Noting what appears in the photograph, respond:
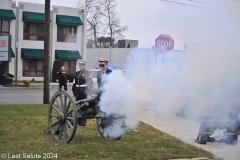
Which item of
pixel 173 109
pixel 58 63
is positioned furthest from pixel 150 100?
pixel 58 63

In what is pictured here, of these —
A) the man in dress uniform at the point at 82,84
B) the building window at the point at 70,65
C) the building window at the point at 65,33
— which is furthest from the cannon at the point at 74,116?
the building window at the point at 65,33

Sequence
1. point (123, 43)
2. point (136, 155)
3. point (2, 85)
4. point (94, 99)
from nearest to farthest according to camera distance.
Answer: point (136, 155) < point (94, 99) < point (123, 43) < point (2, 85)

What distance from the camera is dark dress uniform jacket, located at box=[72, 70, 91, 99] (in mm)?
9766

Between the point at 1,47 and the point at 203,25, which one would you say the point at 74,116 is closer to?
the point at 203,25

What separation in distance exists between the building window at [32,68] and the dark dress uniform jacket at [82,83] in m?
30.3

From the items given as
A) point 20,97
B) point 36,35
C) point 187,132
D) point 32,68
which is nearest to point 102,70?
point 187,132

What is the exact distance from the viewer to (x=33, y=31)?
3969 cm

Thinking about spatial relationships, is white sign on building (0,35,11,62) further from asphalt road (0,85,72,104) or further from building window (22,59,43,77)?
asphalt road (0,85,72,104)

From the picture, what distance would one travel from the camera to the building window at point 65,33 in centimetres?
4102

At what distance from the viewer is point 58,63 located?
3844cm

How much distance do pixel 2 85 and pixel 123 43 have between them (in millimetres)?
22000

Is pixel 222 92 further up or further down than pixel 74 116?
further up

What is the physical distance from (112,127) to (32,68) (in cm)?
3196

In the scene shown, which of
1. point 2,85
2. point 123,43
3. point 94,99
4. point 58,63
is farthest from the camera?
point 58,63
